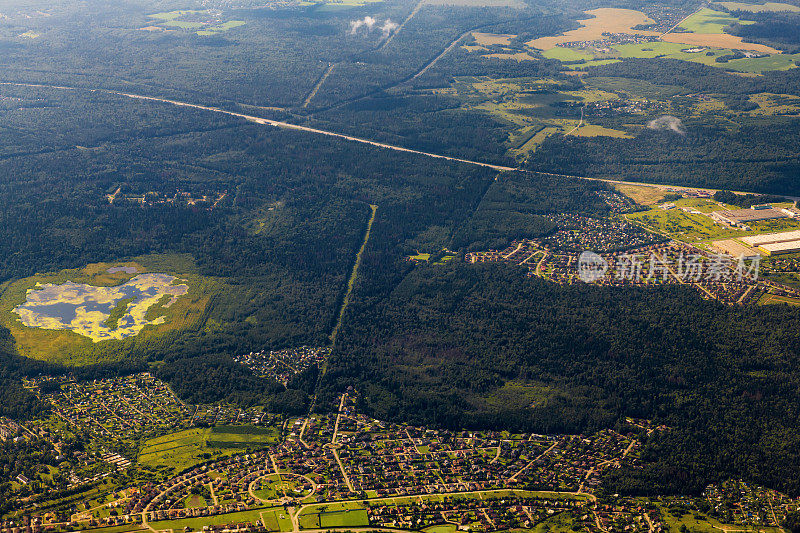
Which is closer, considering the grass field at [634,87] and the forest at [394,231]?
the forest at [394,231]

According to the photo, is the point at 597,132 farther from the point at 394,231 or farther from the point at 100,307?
the point at 100,307

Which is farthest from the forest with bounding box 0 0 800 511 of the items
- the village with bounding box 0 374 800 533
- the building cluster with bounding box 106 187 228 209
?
the village with bounding box 0 374 800 533

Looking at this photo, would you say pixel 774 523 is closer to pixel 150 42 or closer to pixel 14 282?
pixel 14 282

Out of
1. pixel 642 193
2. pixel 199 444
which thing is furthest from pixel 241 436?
pixel 642 193

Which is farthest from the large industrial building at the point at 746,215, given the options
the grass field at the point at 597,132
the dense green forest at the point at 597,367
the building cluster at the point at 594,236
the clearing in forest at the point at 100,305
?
the clearing in forest at the point at 100,305

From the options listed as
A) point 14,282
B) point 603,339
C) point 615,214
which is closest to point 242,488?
point 603,339

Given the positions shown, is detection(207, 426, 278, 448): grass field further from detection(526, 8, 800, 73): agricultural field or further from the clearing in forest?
detection(526, 8, 800, 73): agricultural field

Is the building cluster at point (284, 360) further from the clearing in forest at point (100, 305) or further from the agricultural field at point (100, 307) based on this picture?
the clearing in forest at point (100, 305)
